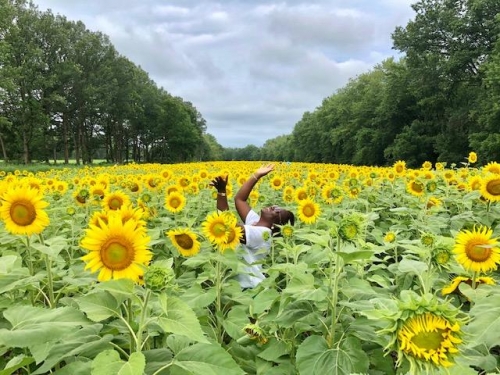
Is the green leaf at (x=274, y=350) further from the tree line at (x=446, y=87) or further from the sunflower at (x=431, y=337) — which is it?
the tree line at (x=446, y=87)

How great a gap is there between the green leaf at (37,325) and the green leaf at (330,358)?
2.90 feet

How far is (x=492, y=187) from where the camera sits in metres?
3.95

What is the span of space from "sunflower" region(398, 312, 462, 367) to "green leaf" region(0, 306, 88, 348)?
3.40ft

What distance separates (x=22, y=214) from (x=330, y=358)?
164 cm

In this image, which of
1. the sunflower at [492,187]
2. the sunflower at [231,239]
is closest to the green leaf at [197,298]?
the sunflower at [231,239]

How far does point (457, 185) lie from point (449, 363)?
208 inches

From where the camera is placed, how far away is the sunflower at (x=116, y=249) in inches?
63.6

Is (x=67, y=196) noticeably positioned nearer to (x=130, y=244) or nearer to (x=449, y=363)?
(x=130, y=244)

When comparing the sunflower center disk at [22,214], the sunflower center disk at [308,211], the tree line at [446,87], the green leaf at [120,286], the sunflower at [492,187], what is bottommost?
A: the green leaf at [120,286]

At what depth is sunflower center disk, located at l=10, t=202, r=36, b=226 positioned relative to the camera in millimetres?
2188

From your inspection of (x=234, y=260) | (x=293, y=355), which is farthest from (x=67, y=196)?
(x=293, y=355)

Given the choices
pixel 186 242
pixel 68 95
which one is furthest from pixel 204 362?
pixel 68 95

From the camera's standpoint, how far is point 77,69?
40219 mm

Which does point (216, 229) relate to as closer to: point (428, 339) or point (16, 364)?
point (16, 364)
